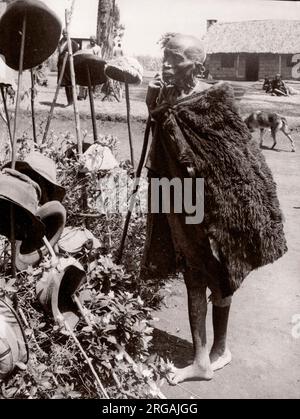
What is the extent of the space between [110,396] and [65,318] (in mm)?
511

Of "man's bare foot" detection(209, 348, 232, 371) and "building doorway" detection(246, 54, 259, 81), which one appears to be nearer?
"man's bare foot" detection(209, 348, 232, 371)

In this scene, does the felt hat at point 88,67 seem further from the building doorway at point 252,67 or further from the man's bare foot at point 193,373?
the building doorway at point 252,67

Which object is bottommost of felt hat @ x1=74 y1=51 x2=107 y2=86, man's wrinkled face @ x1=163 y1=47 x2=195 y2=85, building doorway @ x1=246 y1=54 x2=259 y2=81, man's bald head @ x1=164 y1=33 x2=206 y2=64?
building doorway @ x1=246 y1=54 x2=259 y2=81

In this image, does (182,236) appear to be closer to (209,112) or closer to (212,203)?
(212,203)

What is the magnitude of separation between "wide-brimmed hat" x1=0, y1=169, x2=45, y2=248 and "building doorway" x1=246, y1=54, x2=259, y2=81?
3774 cm

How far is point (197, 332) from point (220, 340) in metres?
0.22

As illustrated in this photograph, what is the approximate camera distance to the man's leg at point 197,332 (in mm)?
3266

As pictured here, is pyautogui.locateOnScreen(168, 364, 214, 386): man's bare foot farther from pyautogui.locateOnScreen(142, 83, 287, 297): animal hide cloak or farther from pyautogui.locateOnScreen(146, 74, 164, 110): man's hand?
pyautogui.locateOnScreen(146, 74, 164, 110): man's hand

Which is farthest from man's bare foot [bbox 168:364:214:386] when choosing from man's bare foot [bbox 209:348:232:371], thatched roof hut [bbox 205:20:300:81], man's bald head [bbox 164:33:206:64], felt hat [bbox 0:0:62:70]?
thatched roof hut [bbox 205:20:300:81]

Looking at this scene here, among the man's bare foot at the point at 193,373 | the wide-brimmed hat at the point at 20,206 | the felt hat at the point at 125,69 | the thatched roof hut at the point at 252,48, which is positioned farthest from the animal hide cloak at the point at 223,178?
the thatched roof hut at the point at 252,48

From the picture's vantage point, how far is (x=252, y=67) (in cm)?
3922

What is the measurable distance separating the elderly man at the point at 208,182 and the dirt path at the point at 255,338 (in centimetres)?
18

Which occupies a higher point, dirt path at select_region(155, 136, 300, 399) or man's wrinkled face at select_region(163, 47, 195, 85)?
man's wrinkled face at select_region(163, 47, 195, 85)

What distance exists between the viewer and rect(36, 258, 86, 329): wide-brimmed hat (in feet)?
9.99
